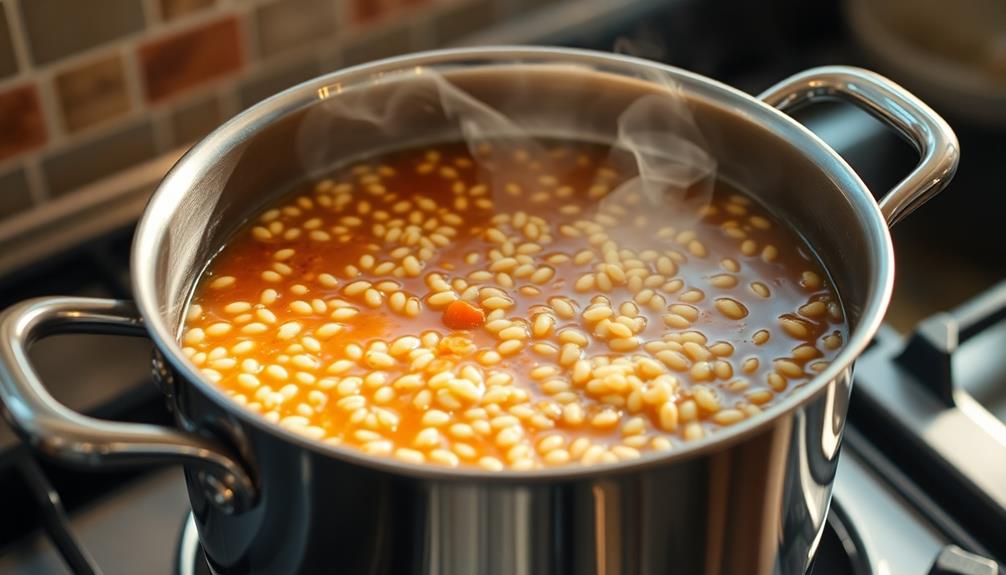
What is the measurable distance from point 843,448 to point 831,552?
0.51 feet

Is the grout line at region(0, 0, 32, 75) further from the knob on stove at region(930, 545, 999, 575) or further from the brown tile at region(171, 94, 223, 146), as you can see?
the knob on stove at region(930, 545, 999, 575)

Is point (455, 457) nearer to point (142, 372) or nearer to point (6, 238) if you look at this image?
point (142, 372)

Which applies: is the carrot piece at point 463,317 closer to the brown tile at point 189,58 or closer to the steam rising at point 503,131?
the steam rising at point 503,131

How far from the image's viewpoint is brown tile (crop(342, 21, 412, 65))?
1.53 metres

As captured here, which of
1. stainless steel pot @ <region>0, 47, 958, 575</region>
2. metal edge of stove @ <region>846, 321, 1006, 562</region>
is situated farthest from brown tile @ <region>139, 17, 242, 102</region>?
metal edge of stove @ <region>846, 321, 1006, 562</region>

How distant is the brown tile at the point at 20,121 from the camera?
127cm

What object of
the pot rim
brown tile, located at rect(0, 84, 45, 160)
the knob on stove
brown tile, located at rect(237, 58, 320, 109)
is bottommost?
the knob on stove

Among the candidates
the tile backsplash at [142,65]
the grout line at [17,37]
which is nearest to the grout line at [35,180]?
the tile backsplash at [142,65]

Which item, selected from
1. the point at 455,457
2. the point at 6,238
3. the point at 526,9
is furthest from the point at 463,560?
the point at 526,9

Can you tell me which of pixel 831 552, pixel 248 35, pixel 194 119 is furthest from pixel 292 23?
pixel 831 552

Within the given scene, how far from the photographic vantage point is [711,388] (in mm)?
932

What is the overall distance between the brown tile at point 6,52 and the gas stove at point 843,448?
18 centimetres

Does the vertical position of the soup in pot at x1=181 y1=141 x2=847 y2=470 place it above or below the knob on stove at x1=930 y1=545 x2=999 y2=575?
above

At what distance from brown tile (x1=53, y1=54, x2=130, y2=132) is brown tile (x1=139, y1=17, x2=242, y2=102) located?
0.03 metres
